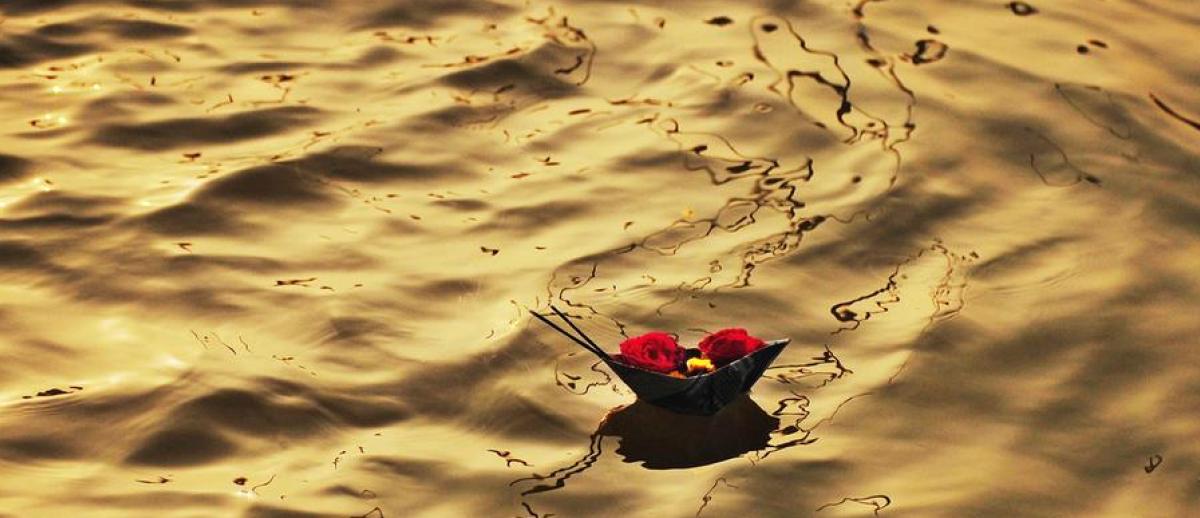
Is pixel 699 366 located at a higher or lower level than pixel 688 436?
higher

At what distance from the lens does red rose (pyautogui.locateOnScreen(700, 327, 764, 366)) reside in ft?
11.1

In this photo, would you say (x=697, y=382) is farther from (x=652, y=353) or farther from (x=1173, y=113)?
(x=1173, y=113)

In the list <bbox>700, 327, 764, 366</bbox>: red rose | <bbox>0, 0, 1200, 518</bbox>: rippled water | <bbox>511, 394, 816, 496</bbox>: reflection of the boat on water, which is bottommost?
<bbox>511, 394, 816, 496</bbox>: reflection of the boat on water

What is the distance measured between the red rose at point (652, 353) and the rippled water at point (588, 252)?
0.20 metres

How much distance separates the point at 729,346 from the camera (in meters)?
3.39

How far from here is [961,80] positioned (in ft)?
16.2

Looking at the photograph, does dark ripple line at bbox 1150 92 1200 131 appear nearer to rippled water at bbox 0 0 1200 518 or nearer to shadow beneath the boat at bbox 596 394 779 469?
rippled water at bbox 0 0 1200 518

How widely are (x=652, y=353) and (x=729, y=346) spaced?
0.60ft

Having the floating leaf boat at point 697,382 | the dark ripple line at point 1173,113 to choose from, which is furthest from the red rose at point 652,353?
the dark ripple line at point 1173,113

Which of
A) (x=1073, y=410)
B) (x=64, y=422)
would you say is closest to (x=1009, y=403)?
(x=1073, y=410)

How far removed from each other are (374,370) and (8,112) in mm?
1912

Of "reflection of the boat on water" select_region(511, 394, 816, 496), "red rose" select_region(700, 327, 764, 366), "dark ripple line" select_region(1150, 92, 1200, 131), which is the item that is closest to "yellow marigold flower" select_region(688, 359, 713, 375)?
"red rose" select_region(700, 327, 764, 366)

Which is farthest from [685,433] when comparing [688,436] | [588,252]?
[588,252]

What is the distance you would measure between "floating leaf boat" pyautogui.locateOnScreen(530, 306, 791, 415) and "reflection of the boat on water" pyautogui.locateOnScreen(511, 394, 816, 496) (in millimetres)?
60
